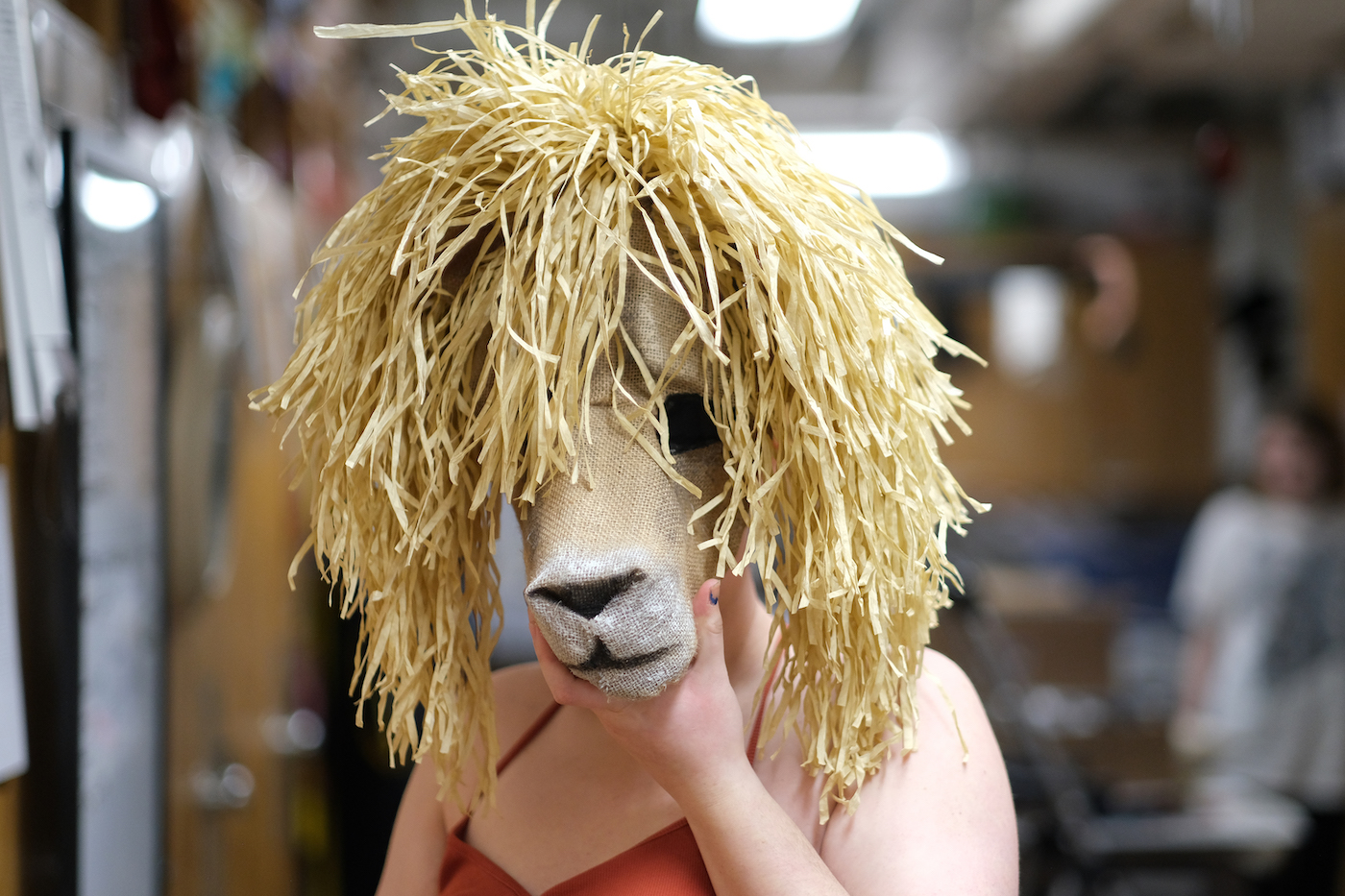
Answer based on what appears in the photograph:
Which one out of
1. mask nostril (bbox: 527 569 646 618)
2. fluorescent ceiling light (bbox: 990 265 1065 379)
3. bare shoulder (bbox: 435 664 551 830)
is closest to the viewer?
mask nostril (bbox: 527 569 646 618)

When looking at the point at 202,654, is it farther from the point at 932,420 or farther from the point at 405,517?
the point at 932,420

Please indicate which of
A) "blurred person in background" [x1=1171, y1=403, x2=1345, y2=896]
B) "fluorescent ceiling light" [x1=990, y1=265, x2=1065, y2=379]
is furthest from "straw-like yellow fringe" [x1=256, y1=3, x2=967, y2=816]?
"fluorescent ceiling light" [x1=990, y1=265, x2=1065, y2=379]

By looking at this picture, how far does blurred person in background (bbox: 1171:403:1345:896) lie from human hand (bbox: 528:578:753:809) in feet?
7.99

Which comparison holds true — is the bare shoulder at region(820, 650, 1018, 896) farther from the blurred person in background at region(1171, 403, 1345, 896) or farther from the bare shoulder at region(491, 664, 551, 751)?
the blurred person in background at region(1171, 403, 1345, 896)

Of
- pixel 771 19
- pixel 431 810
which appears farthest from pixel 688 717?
pixel 771 19

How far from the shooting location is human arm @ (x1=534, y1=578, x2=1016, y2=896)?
599 mm

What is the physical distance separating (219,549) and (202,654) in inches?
7.5

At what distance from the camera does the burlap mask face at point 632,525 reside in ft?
1.80

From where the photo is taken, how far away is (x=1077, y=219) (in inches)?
215

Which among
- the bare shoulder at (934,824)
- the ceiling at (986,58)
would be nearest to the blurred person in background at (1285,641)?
the ceiling at (986,58)

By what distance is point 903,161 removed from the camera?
5.14 metres

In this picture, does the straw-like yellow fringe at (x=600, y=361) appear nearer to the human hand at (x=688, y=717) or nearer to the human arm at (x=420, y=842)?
the human hand at (x=688, y=717)

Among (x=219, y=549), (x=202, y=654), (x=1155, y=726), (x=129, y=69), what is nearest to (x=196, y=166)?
(x=129, y=69)

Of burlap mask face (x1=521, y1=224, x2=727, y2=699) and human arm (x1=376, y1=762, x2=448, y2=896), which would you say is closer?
burlap mask face (x1=521, y1=224, x2=727, y2=699)
